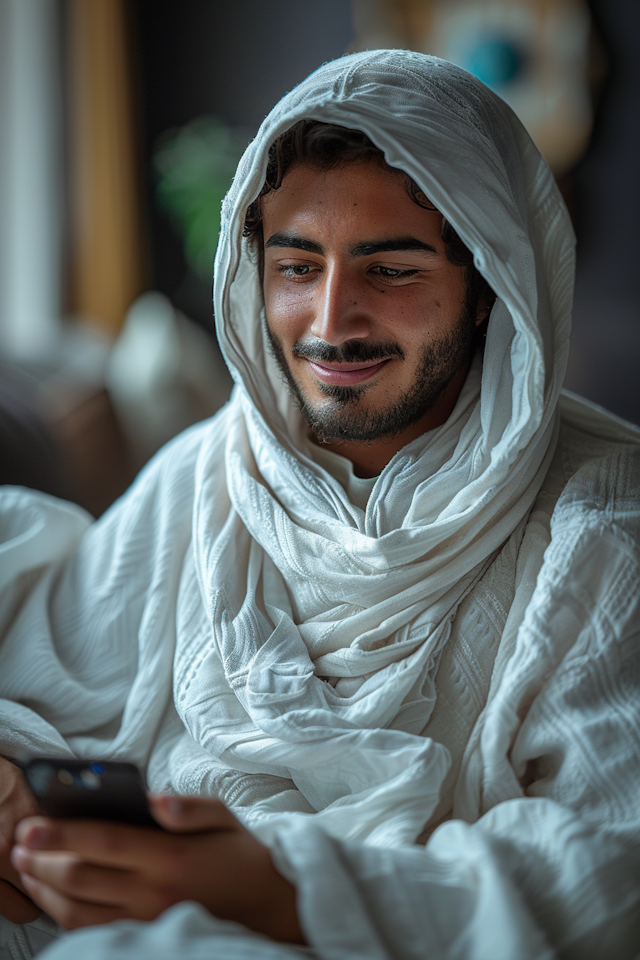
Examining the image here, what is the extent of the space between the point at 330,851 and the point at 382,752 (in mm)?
196

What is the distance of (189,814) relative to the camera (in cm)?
75

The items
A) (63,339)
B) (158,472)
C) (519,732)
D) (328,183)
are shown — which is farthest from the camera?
(63,339)

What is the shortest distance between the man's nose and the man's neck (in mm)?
169

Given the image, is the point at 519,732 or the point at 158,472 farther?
the point at 158,472

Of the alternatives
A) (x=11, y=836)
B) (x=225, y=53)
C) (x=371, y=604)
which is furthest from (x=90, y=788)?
(x=225, y=53)

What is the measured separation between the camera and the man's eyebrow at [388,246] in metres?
1.03

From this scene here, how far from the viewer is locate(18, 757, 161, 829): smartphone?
743 mm

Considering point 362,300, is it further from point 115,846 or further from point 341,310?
point 115,846

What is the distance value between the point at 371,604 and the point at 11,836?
0.52 m

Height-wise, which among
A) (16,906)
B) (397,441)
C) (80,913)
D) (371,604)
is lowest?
(16,906)

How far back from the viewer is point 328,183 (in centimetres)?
104

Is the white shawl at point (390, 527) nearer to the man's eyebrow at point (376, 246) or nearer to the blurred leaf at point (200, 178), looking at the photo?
the man's eyebrow at point (376, 246)

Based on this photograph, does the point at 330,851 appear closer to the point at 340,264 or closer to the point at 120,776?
the point at 120,776

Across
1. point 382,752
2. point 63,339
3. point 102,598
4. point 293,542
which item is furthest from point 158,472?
point 63,339
